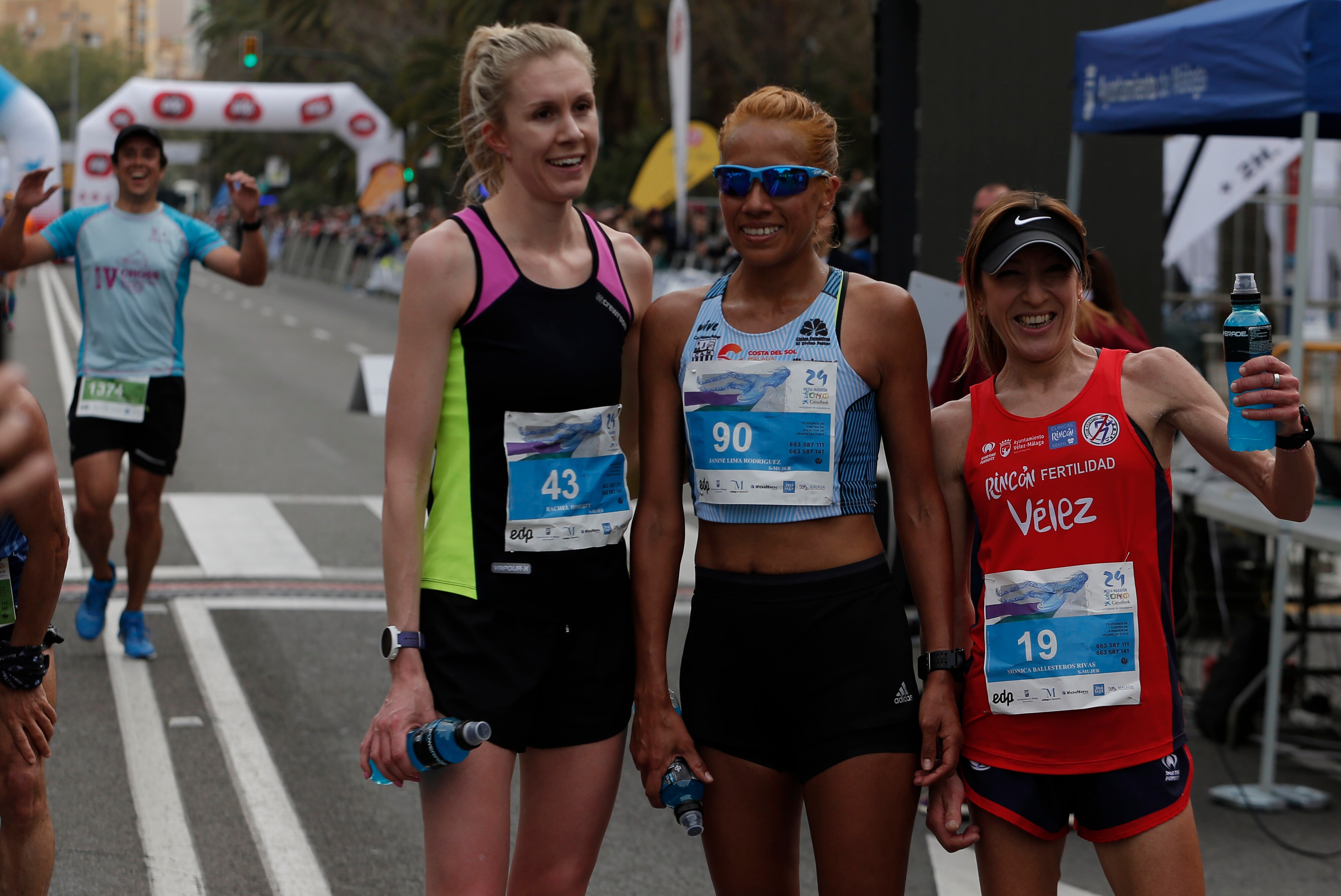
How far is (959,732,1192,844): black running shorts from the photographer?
2.87 metres

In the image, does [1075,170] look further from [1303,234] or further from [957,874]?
[957,874]

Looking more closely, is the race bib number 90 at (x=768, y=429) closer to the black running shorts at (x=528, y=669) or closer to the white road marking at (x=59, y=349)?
the black running shorts at (x=528, y=669)

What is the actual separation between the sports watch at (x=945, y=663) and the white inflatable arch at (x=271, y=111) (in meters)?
39.7

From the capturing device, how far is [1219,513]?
20.6ft

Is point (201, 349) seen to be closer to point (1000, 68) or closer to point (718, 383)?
point (1000, 68)

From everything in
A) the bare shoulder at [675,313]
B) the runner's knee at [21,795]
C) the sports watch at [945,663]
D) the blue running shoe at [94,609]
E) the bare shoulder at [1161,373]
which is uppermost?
the bare shoulder at [675,313]

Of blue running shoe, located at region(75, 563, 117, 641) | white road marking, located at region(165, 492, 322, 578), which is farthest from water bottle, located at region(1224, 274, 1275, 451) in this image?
white road marking, located at region(165, 492, 322, 578)

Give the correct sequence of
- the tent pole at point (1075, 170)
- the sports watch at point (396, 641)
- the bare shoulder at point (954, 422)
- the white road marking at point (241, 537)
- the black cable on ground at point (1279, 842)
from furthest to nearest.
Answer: the white road marking at point (241, 537) < the tent pole at point (1075, 170) < the black cable on ground at point (1279, 842) < the bare shoulder at point (954, 422) < the sports watch at point (396, 641)

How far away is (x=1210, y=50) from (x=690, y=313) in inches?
149

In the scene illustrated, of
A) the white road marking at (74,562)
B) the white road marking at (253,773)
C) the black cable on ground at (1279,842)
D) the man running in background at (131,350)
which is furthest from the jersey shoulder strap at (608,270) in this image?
the white road marking at (74,562)

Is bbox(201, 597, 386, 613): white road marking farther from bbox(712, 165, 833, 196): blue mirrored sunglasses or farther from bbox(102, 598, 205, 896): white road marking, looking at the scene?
bbox(712, 165, 833, 196): blue mirrored sunglasses

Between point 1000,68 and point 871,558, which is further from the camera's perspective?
point 1000,68

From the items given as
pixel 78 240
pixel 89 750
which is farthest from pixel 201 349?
pixel 89 750

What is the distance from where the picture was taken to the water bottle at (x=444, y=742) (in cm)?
280
